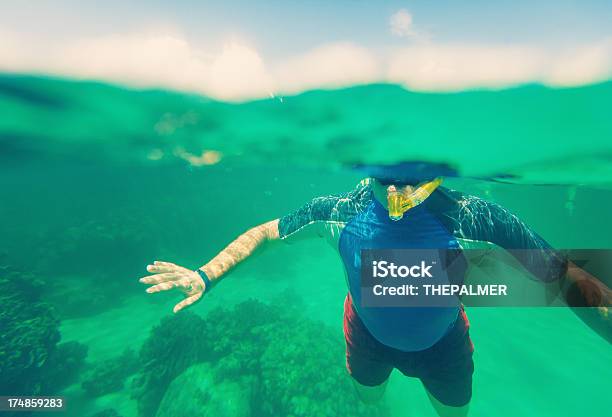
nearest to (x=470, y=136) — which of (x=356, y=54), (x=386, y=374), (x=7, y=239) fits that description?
(x=356, y=54)

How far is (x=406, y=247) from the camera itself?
2.39 m

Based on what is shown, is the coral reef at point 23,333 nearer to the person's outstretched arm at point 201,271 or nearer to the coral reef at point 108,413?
the coral reef at point 108,413

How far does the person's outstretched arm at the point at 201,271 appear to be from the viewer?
2574mm

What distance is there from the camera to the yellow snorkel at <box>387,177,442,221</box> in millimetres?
2133

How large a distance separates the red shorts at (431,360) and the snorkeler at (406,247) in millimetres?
10

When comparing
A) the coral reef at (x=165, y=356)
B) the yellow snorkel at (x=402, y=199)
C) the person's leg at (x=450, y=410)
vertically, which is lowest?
the coral reef at (x=165, y=356)

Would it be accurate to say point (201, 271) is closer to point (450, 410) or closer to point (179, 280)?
point (179, 280)

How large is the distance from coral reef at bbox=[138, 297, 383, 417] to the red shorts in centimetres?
429

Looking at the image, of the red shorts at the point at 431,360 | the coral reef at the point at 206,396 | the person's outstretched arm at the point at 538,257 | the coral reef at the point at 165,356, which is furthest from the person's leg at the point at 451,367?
the coral reef at the point at 165,356

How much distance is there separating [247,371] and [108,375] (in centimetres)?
489

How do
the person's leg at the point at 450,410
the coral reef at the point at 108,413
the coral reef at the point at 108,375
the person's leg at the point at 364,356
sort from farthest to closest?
the coral reef at the point at 108,375 < the coral reef at the point at 108,413 < the person's leg at the point at 450,410 < the person's leg at the point at 364,356

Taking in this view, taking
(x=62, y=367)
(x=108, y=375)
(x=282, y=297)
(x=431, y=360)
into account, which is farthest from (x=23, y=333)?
(x=431, y=360)

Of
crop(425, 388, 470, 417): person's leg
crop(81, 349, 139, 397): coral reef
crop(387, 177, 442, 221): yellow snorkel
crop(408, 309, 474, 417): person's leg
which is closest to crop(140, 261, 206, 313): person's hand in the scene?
crop(387, 177, 442, 221): yellow snorkel
